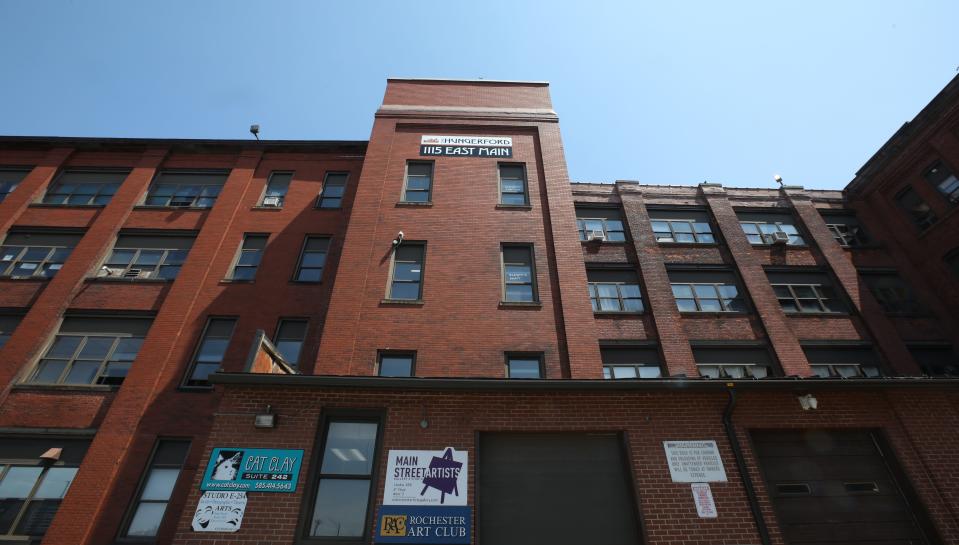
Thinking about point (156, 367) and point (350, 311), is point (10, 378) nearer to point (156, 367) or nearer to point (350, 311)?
point (156, 367)

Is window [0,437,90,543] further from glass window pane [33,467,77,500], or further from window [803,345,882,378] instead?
window [803,345,882,378]

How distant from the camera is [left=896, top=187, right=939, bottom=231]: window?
2089 cm

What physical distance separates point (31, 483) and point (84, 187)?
12451mm

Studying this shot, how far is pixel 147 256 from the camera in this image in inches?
658

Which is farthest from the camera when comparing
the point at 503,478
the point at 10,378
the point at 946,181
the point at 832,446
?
the point at 946,181

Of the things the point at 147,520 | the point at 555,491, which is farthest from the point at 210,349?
the point at 555,491

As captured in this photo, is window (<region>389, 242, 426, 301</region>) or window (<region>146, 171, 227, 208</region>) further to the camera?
window (<region>146, 171, 227, 208</region>)

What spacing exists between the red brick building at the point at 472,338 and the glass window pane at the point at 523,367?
0.07 metres

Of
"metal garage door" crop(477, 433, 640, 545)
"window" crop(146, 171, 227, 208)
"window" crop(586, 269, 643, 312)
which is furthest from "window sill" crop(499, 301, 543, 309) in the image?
"window" crop(146, 171, 227, 208)

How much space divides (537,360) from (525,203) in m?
5.88

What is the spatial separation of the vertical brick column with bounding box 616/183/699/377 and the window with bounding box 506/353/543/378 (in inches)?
228

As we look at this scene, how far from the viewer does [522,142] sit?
1762 centimetres

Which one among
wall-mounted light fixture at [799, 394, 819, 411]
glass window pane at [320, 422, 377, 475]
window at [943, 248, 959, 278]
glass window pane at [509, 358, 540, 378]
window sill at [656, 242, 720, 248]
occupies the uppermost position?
window sill at [656, 242, 720, 248]

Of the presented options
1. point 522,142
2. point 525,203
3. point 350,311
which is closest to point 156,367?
point 350,311
